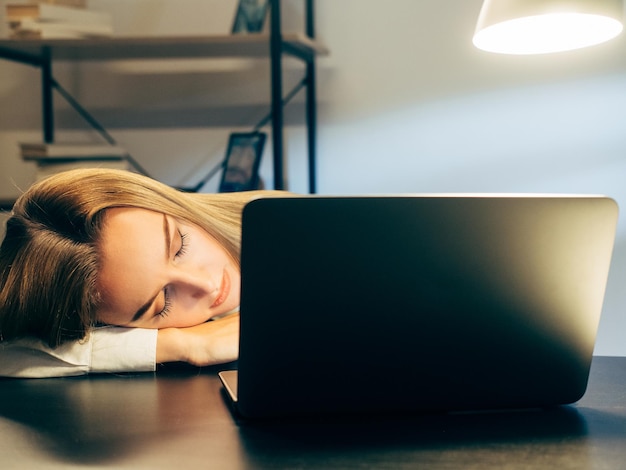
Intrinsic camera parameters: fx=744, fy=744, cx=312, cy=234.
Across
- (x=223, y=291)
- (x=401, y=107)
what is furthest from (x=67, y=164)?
(x=223, y=291)

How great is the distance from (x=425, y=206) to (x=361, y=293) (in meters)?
0.09

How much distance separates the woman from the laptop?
36 cm

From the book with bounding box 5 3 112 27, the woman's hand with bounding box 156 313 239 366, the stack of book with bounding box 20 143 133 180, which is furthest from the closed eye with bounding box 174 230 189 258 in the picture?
the book with bounding box 5 3 112 27

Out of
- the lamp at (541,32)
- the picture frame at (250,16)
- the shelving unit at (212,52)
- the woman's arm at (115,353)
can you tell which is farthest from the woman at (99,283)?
the picture frame at (250,16)

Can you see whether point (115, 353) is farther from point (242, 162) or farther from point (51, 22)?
point (51, 22)

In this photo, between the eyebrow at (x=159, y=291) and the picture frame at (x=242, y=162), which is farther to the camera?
the picture frame at (x=242, y=162)

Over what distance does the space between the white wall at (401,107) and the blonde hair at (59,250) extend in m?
1.33

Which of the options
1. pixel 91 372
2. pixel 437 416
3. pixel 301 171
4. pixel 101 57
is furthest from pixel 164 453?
pixel 101 57

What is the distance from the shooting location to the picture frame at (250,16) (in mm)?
2152

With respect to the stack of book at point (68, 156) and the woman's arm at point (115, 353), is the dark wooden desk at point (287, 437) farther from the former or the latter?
the stack of book at point (68, 156)

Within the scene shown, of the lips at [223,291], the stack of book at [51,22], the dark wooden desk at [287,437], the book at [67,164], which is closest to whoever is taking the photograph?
the dark wooden desk at [287,437]

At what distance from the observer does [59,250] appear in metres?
1.00

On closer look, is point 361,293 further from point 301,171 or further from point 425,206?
point 301,171

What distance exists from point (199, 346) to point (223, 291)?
0.48ft
